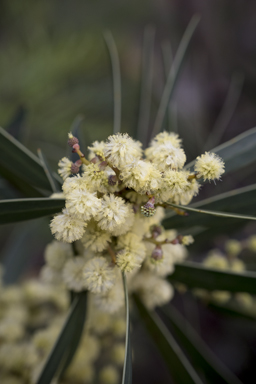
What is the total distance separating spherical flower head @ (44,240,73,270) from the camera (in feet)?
2.36

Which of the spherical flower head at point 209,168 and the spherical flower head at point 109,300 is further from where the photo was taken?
the spherical flower head at point 109,300

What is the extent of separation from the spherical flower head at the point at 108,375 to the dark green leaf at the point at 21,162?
71cm

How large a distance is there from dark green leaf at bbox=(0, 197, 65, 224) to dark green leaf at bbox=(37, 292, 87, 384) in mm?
270

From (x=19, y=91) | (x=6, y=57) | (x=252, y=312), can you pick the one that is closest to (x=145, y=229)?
(x=252, y=312)

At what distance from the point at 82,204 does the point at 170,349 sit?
65 cm

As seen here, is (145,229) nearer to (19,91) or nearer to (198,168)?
(198,168)

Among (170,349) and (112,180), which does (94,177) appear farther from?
(170,349)

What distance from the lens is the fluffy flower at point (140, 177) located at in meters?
0.52

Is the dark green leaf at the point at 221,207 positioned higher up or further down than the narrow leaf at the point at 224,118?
further down

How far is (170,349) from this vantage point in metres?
0.91

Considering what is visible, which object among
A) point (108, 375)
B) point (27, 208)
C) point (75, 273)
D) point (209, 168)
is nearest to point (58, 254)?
point (75, 273)

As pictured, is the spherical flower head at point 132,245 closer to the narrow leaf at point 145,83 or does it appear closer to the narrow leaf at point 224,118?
the narrow leaf at point 145,83

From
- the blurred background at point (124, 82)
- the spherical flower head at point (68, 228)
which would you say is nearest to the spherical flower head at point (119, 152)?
the spherical flower head at point (68, 228)

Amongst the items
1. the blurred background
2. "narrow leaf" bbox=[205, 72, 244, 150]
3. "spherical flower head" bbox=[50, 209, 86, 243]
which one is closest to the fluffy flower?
"spherical flower head" bbox=[50, 209, 86, 243]
